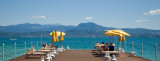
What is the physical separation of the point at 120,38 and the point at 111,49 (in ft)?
10.1

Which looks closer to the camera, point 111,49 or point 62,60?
point 62,60

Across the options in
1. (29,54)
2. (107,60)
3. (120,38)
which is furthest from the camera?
(120,38)

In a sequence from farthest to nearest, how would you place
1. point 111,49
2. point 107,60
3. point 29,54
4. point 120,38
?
point 120,38, point 111,49, point 29,54, point 107,60

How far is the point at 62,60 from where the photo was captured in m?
14.5

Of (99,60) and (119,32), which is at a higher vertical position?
(119,32)

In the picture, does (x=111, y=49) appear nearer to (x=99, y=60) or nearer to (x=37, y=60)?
(x=99, y=60)

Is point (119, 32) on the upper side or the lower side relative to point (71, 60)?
upper

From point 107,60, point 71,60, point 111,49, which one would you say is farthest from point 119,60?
point 111,49

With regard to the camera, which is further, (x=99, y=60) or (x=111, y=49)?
(x=111, y=49)

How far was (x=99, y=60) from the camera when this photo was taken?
47.3ft

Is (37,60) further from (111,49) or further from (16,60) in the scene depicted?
(111,49)

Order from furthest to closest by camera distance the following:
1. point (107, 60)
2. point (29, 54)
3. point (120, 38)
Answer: point (120, 38) → point (29, 54) → point (107, 60)

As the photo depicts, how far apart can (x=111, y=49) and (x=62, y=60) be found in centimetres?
480

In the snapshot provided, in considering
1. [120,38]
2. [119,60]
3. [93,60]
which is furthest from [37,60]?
[120,38]
